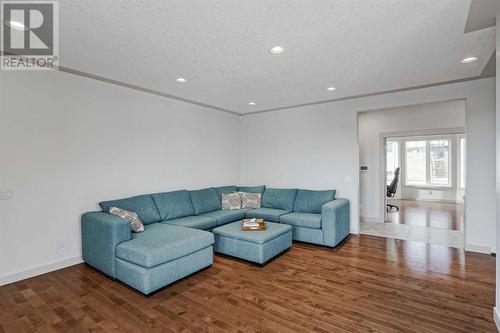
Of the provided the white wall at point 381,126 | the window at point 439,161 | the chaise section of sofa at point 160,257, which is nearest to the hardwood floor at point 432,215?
the white wall at point 381,126

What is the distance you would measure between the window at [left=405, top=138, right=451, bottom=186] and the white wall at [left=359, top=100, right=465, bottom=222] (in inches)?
168

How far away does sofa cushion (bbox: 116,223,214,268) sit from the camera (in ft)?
8.75

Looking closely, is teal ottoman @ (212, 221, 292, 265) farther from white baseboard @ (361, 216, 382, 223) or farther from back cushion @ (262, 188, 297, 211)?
white baseboard @ (361, 216, 382, 223)

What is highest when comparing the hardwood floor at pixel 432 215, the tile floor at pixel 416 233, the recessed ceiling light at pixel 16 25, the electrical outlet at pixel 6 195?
the recessed ceiling light at pixel 16 25

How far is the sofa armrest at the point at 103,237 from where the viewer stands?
2926mm

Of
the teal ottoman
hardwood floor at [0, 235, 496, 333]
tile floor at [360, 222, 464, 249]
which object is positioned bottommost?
hardwood floor at [0, 235, 496, 333]

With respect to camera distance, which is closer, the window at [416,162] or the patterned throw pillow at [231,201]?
the patterned throw pillow at [231,201]

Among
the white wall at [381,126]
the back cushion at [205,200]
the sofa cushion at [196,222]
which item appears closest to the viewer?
the sofa cushion at [196,222]

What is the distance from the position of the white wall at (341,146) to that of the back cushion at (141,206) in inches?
110

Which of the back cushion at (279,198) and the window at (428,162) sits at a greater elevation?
the window at (428,162)

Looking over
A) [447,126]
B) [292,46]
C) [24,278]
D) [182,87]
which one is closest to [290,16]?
[292,46]

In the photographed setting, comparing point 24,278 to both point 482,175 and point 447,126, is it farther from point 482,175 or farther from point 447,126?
point 447,126

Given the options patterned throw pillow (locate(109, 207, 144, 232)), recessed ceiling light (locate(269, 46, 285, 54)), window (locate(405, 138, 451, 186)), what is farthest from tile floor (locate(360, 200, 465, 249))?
patterned throw pillow (locate(109, 207, 144, 232))

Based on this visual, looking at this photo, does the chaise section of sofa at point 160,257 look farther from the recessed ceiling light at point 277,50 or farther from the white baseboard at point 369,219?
the white baseboard at point 369,219
